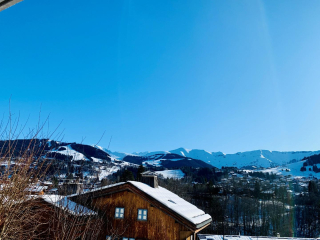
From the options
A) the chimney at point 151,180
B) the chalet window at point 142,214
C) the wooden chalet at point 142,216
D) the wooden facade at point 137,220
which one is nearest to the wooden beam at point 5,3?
the wooden facade at point 137,220

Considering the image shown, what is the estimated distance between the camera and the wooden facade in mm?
13213

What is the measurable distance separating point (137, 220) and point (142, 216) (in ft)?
1.31

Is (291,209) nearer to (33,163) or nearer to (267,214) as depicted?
(267,214)

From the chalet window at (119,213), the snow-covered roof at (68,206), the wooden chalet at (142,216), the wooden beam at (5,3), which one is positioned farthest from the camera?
the chalet window at (119,213)

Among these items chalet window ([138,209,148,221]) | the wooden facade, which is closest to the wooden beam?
the wooden facade

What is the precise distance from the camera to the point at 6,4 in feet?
3.48

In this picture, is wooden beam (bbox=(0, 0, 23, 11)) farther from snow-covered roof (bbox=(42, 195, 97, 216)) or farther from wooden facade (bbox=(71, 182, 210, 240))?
wooden facade (bbox=(71, 182, 210, 240))

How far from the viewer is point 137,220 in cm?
1430

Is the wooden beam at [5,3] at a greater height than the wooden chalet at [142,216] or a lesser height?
greater

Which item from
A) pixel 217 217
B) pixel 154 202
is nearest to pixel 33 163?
pixel 154 202

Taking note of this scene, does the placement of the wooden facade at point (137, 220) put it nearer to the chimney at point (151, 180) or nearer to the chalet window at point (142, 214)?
the chalet window at point (142, 214)

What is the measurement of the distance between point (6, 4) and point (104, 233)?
1510cm

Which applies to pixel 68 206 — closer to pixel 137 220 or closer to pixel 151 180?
pixel 137 220

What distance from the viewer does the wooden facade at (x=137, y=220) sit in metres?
13.2
